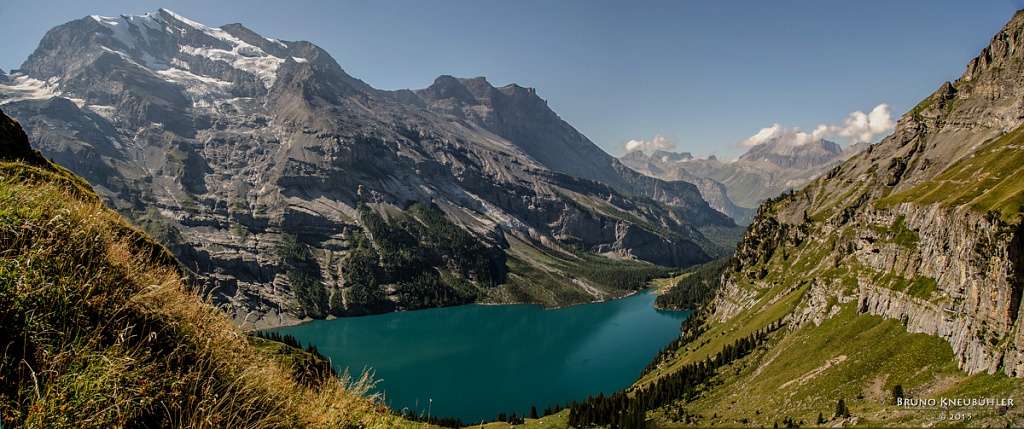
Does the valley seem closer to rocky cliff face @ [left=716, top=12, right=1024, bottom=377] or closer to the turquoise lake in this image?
rocky cliff face @ [left=716, top=12, right=1024, bottom=377]

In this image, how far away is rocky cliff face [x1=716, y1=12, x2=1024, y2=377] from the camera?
146 feet

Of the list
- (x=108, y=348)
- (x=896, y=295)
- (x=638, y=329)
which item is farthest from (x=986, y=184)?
(x=638, y=329)

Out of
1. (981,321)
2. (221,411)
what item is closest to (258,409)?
(221,411)

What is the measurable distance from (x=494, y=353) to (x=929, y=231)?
104700 mm

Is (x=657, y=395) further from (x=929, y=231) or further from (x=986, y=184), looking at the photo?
(x=986, y=184)

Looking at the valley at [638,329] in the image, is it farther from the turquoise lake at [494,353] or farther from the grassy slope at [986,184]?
the turquoise lake at [494,353]

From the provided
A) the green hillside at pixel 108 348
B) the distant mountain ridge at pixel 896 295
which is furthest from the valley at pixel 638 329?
the distant mountain ridge at pixel 896 295

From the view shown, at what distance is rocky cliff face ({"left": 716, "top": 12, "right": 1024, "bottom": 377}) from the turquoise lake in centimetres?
3605

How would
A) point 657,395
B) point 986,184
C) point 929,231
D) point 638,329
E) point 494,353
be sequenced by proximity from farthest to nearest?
1. point 638,329
2. point 494,353
3. point 657,395
4. point 929,231
5. point 986,184

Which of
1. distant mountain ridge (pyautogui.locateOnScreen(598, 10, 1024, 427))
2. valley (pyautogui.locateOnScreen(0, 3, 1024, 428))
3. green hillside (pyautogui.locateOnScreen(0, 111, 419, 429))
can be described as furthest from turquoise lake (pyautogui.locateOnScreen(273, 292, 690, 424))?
green hillside (pyautogui.locateOnScreen(0, 111, 419, 429))

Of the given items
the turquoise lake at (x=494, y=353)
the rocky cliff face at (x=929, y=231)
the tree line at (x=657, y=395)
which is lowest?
the turquoise lake at (x=494, y=353)

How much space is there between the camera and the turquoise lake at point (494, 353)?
99.7 m

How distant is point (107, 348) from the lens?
4668 millimetres

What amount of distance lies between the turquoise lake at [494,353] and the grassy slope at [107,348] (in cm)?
6630
